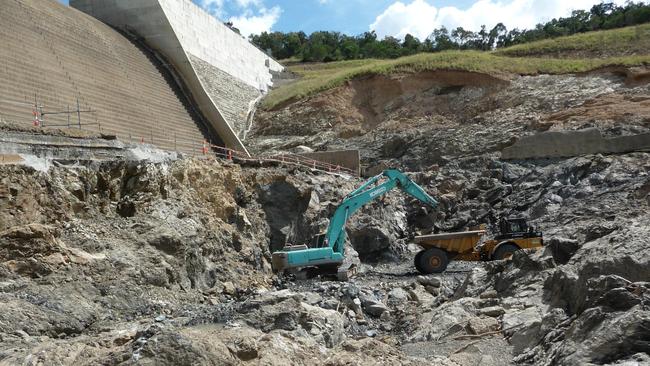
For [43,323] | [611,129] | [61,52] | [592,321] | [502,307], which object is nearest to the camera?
[592,321]

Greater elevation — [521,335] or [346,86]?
[346,86]

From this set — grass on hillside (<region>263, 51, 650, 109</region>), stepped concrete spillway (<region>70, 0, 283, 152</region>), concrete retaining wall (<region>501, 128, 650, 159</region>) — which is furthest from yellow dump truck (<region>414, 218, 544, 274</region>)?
grass on hillside (<region>263, 51, 650, 109</region>)

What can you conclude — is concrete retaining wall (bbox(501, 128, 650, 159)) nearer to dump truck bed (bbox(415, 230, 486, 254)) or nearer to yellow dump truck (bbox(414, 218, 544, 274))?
yellow dump truck (bbox(414, 218, 544, 274))

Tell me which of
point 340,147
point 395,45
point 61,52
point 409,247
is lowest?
point 409,247

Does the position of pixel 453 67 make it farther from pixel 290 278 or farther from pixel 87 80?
pixel 290 278

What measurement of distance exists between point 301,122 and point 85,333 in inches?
914

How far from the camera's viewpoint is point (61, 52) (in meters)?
18.9

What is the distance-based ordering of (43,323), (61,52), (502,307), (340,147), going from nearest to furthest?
(43,323) → (502,307) → (61,52) → (340,147)

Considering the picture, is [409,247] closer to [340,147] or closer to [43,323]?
[340,147]

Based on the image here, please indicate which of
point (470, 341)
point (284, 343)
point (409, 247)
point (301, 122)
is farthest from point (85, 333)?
point (301, 122)

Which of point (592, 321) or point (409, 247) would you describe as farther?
point (409, 247)

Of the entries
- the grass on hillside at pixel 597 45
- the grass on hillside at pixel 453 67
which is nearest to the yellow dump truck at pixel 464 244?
the grass on hillside at pixel 453 67

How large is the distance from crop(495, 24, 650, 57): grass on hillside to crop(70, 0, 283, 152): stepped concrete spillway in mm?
18001

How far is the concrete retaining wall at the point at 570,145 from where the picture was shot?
21641mm
